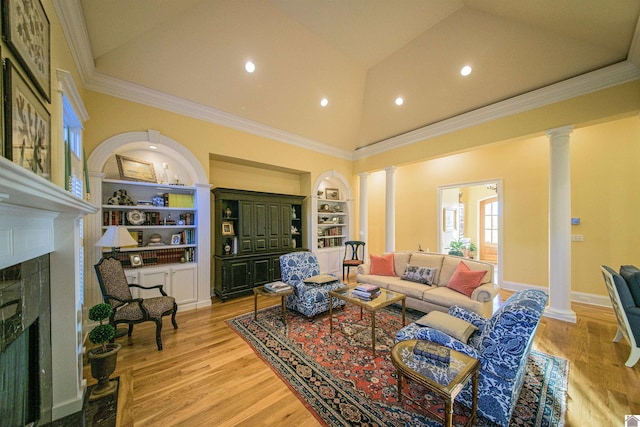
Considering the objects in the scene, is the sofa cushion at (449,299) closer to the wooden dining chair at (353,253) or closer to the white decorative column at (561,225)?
the white decorative column at (561,225)

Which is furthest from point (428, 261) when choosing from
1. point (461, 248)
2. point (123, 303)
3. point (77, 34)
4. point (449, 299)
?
point (77, 34)

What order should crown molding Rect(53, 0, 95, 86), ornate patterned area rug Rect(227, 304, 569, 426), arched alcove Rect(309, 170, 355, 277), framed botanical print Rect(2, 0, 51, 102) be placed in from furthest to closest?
arched alcove Rect(309, 170, 355, 277) < crown molding Rect(53, 0, 95, 86) < ornate patterned area rug Rect(227, 304, 569, 426) < framed botanical print Rect(2, 0, 51, 102)

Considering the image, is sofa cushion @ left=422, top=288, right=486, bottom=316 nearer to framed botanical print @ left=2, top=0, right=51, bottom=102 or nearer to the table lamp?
the table lamp

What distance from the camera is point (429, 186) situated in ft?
20.4

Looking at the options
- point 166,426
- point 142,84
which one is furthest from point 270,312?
point 142,84

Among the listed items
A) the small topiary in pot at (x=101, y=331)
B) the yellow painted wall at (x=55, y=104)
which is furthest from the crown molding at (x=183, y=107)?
the small topiary in pot at (x=101, y=331)

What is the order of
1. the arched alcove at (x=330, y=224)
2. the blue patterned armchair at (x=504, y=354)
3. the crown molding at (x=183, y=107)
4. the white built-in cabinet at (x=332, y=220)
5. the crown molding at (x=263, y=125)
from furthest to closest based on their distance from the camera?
the white built-in cabinet at (x=332, y=220), the arched alcove at (x=330, y=224), the crown molding at (x=183, y=107), the crown molding at (x=263, y=125), the blue patterned armchair at (x=504, y=354)

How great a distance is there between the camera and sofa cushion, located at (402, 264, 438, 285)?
12.5ft

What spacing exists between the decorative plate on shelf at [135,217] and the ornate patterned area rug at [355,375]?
82.0 inches

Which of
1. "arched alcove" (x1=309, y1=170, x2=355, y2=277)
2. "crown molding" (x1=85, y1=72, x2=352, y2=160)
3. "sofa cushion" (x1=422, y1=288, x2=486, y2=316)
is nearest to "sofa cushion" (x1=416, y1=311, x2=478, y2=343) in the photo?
"sofa cushion" (x1=422, y1=288, x2=486, y2=316)

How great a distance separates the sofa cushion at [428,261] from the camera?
3930mm

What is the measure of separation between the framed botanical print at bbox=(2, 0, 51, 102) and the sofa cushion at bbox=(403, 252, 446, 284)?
4802 millimetres

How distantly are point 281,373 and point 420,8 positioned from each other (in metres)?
5.00

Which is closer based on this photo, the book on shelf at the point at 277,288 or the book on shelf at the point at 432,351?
the book on shelf at the point at 432,351
